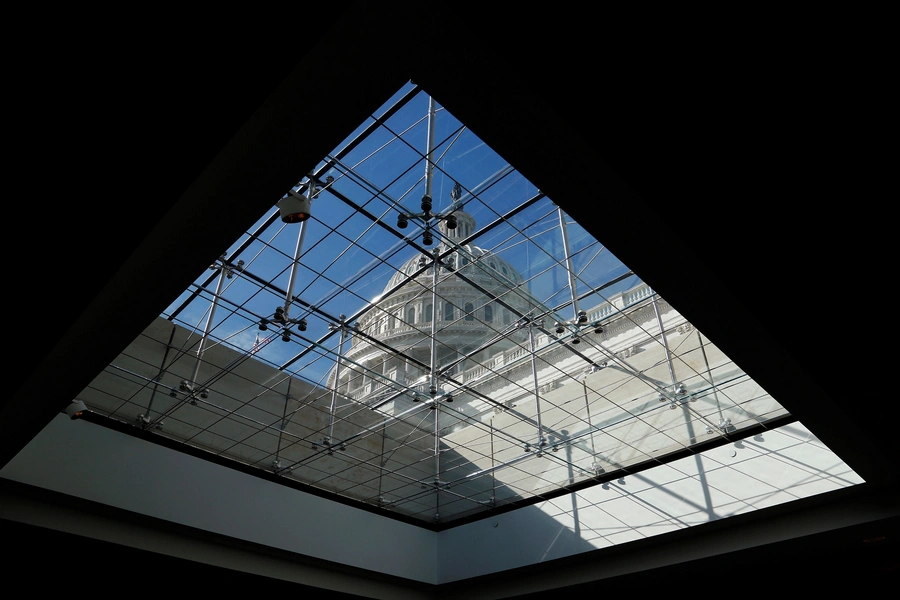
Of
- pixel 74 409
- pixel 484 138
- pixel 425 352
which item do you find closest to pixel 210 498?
pixel 74 409

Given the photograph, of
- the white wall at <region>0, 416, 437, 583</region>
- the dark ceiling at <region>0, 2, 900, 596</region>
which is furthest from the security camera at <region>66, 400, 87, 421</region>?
the dark ceiling at <region>0, 2, 900, 596</region>

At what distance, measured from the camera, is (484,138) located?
523 centimetres

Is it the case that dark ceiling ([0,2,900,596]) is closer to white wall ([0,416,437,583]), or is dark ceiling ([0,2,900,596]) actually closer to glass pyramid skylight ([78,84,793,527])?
glass pyramid skylight ([78,84,793,527])

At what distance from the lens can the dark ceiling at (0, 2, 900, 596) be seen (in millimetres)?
4133

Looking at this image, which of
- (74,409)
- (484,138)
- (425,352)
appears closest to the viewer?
(484,138)

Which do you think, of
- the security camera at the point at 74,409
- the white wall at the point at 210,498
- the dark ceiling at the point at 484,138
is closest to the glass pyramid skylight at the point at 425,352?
the white wall at the point at 210,498

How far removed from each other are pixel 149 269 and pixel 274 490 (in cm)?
1027

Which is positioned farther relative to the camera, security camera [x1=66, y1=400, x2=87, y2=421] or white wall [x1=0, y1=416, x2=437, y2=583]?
white wall [x1=0, y1=416, x2=437, y2=583]

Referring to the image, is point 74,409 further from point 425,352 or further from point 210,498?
point 425,352

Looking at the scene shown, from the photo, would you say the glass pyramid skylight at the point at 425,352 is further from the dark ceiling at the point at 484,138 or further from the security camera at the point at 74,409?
the dark ceiling at the point at 484,138

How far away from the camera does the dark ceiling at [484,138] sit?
4.13 metres

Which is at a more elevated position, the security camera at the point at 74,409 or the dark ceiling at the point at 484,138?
the security camera at the point at 74,409

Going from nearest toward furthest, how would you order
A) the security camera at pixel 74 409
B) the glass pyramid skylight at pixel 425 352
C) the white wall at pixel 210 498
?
1. the security camera at pixel 74 409
2. the glass pyramid skylight at pixel 425 352
3. the white wall at pixel 210 498

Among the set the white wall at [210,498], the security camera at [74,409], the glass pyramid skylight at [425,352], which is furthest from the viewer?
the white wall at [210,498]
